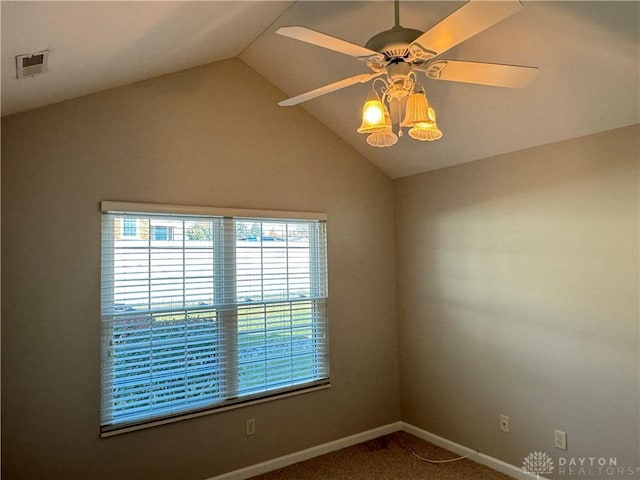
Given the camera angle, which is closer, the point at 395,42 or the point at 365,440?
the point at 395,42

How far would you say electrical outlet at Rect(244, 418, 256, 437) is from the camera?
315 centimetres

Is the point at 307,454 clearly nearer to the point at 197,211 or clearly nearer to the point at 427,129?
the point at 197,211

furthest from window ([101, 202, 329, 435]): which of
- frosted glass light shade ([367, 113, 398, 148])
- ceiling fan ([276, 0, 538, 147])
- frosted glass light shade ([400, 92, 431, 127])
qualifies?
frosted glass light shade ([400, 92, 431, 127])

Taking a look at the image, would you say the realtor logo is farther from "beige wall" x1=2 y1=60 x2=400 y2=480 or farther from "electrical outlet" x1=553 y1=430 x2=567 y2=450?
"beige wall" x1=2 y1=60 x2=400 y2=480

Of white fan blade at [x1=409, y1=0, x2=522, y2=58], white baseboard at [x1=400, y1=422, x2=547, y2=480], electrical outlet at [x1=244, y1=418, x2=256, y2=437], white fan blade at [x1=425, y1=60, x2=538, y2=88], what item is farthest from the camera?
electrical outlet at [x1=244, y1=418, x2=256, y2=437]

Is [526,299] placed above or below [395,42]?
below

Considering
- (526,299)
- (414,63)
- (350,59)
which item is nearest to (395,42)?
(414,63)

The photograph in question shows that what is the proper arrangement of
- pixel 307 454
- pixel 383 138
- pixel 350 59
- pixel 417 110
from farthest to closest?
pixel 307 454, pixel 350 59, pixel 383 138, pixel 417 110

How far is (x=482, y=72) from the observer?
1.70 m

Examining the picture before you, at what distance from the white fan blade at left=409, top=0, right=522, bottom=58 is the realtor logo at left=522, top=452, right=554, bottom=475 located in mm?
2715

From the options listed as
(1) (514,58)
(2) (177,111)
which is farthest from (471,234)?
(2) (177,111)

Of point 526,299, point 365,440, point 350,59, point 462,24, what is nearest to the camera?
point 462,24

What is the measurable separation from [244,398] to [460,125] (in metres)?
2.49

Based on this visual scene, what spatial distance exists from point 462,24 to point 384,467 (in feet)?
9.91
